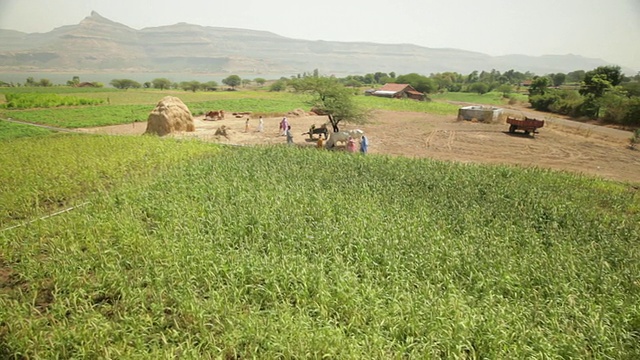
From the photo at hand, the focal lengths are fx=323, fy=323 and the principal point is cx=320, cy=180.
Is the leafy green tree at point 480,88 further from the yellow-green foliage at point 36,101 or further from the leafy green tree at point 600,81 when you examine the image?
the yellow-green foliage at point 36,101

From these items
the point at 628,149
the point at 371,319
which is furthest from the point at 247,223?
the point at 628,149

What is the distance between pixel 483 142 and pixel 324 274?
2254 cm

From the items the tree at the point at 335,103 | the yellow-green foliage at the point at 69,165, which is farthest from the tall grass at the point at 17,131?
the tree at the point at 335,103

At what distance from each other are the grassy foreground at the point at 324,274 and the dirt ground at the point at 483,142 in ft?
27.9

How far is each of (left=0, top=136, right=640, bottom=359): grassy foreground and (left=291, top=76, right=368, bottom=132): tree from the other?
12.8 meters

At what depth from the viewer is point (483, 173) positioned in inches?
555

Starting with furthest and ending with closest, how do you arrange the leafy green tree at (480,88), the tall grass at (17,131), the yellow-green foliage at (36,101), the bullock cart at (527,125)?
the leafy green tree at (480,88), the yellow-green foliage at (36,101), the bullock cart at (527,125), the tall grass at (17,131)

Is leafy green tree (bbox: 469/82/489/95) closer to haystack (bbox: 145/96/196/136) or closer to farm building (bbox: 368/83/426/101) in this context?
farm building (bbox: 368/83/426/101)

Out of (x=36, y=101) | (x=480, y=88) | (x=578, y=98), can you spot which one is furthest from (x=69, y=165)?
(x=480, y=88)

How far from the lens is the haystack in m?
23.7

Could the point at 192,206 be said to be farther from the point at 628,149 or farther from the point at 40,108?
the point at 40,108

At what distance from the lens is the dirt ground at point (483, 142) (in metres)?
19.4

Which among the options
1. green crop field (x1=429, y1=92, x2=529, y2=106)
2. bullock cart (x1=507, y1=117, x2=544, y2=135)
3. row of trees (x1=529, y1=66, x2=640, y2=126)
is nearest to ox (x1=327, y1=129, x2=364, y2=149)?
bullock cart (x1=507, y1=117, x2=544, y2=135)

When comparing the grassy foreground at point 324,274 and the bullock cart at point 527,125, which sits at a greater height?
the bullock cart at point 527,125
